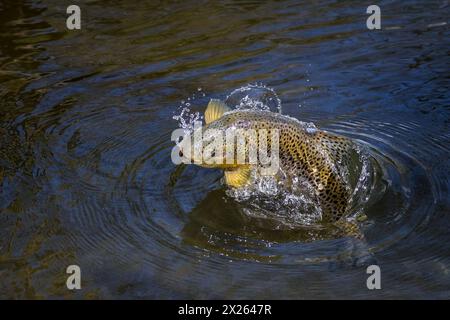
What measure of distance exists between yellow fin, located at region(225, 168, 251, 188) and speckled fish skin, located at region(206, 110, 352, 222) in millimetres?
257

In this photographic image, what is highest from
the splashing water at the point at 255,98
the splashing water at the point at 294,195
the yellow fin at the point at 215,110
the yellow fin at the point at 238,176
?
the splashing water at the point at 255,98

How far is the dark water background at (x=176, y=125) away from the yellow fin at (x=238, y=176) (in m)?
0.22

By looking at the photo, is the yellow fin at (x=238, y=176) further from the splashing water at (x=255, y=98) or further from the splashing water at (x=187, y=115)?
the splashing water at (x=255, y=98)

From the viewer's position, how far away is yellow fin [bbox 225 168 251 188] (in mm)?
4988

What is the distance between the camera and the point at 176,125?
6402 mm

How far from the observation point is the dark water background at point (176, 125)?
4.43 meters

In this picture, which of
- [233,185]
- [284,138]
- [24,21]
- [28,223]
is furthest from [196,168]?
[24,21]

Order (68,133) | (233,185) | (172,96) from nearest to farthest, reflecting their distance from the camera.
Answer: (233,185) < (68,133) < (172,96)

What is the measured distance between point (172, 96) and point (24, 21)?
301cm

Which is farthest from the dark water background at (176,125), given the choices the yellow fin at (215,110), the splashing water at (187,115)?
Result: the yellow fin at (215,110)

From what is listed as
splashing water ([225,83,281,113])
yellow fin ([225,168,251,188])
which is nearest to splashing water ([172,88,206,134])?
splashing water ([225,83,281,113])

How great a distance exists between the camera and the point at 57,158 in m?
5.85
